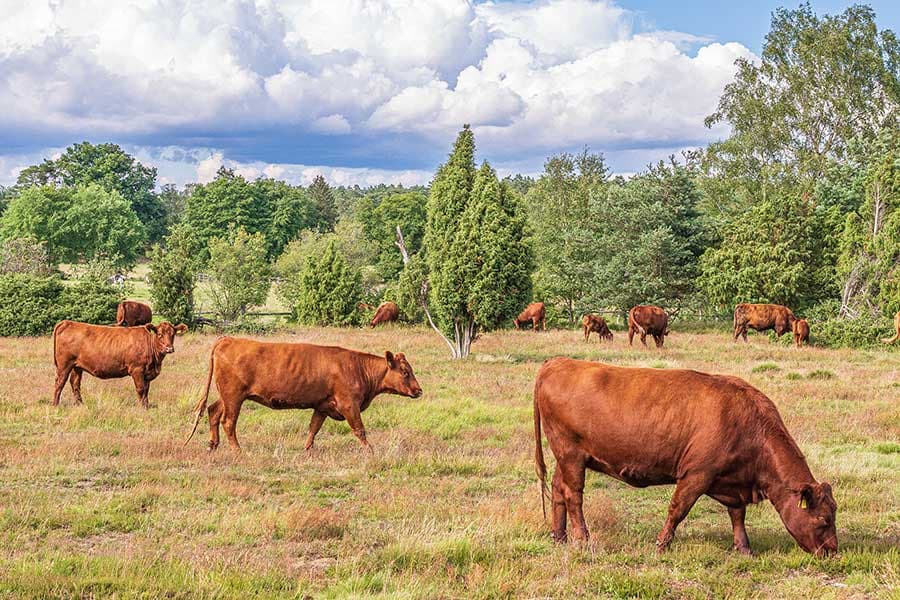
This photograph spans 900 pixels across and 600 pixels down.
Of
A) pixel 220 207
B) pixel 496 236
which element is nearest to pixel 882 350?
pixel 496 236

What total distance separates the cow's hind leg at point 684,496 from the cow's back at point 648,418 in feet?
0.41

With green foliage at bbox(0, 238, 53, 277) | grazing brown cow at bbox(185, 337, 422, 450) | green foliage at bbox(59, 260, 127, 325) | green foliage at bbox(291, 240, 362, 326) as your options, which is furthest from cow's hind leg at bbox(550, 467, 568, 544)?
green foliage at bbox(0, 238, 53, 277)

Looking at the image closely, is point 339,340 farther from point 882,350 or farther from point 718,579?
point 718,579

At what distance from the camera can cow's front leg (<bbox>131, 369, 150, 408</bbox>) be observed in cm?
1520

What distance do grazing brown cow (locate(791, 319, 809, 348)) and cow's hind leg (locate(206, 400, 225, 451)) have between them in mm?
26004

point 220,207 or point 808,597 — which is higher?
point 220,207

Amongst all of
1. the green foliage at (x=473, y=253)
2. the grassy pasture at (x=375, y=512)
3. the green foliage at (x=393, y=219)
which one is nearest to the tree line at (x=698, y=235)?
the green foliage at (x=473, y=253)

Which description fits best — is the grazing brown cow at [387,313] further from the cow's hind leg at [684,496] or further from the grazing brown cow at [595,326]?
the cow's hind leg at [684,496]

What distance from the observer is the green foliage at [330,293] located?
41.3m

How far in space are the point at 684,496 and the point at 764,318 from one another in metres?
29.1

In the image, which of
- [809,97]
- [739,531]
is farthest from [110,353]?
[809,97]

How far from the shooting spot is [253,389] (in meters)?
12.2

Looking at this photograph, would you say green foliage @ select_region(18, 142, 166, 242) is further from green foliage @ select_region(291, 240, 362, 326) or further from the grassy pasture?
the grassy pasture

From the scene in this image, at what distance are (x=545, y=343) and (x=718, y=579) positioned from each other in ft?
82.7
